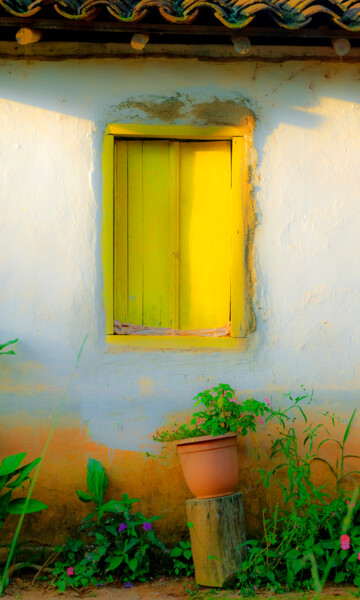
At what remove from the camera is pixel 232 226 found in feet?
14.3

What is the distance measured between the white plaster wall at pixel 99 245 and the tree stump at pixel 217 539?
678 millimetres

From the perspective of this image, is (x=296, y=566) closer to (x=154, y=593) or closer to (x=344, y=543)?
(x=344, y=543)

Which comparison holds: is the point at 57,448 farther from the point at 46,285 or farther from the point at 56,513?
the point at 46,285

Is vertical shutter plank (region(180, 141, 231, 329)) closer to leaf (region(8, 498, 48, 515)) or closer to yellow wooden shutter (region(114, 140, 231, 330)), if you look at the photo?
yellow wooden shutter (region(114, 140, 231, 330))

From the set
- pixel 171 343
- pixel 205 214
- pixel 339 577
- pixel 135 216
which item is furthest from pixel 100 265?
pixel 339 577

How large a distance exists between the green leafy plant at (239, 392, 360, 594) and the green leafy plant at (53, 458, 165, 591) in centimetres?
64

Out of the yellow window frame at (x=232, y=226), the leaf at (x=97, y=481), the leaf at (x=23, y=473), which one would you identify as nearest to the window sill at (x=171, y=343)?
the yellow window frame at (x=232, y=226)

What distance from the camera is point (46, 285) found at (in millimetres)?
4250

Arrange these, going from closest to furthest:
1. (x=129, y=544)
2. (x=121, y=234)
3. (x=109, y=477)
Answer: (x=129, y=544), (x=109, y=477), (x=121, y=234)

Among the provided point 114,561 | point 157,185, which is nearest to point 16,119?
point 157,185

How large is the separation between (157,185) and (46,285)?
40.5 inches

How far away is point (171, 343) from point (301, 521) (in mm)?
1379

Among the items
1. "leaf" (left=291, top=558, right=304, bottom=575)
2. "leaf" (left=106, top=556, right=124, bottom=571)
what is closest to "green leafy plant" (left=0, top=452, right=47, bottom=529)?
"leaf" (left=106, top=556, right=124, bottom=571)

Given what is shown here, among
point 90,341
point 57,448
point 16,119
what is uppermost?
point 16,119
